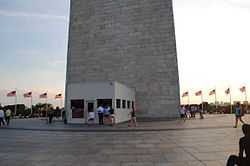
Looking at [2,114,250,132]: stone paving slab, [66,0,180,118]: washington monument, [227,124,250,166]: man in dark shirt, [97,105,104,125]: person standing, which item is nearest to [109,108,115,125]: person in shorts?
[97,105,104,125]: person standing

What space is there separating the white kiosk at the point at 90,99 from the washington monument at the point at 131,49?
831 cm

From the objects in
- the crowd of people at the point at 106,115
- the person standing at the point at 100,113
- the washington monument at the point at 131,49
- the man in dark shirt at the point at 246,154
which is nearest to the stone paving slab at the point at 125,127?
the crowd of people at the point at 106,115

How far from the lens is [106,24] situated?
130 feet

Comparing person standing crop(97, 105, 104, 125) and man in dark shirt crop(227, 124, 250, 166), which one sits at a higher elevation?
person standing crop(97, 105, 104, 125)

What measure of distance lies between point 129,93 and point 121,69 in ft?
16.5

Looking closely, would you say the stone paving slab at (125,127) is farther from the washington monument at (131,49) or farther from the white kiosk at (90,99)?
the washington monument at (131,49)

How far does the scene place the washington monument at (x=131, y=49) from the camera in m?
36.4

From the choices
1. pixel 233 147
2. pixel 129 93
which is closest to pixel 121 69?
pixel 129 93

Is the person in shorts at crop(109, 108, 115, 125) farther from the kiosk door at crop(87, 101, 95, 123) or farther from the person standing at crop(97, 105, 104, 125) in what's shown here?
the kiosk door at crop(87, 101, 95, 123)

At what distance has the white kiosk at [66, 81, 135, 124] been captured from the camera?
27.7 meters

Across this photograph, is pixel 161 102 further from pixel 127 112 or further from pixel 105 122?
pixel 105 122

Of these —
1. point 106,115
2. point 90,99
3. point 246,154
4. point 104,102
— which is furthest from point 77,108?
point 246,154

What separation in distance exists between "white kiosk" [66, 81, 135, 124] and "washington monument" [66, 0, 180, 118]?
27.3ft

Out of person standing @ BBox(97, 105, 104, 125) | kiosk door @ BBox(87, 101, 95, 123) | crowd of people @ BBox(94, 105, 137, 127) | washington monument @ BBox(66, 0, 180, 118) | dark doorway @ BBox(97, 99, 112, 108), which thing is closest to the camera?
person standing @ BBox(97, 105, 104, 125)
